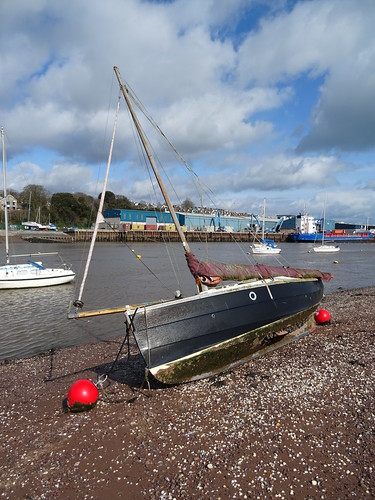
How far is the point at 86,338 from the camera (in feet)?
45.7

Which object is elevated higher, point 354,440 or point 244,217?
point 244,217

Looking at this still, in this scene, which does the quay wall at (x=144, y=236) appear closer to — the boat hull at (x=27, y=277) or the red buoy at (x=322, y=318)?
the boat hull at (x=27, y=277)

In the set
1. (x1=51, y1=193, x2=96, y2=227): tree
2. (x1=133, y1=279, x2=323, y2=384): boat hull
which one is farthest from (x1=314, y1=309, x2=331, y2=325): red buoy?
(x1=51, y1=193, x2=96, y2=227): tree

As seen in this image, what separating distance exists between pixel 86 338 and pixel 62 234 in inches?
3137

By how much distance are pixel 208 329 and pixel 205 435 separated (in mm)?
2477

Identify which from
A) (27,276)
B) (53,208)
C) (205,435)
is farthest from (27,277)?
(53,208)

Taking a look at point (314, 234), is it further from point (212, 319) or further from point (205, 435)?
point (205, 435)

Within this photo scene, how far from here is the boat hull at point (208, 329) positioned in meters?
7.43

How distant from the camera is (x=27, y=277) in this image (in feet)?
78.4

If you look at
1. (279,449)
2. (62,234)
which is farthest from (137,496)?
(62,234)

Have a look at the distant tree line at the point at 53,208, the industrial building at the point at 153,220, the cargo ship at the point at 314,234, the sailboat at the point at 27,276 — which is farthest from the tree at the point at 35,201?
the sailboat at the point at 27,276

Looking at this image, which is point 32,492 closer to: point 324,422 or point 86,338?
point 324,422

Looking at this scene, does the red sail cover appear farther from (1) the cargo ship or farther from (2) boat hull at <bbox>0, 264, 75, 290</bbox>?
(1) the cargo ship

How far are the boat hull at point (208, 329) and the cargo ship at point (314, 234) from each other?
100241 millimetres
